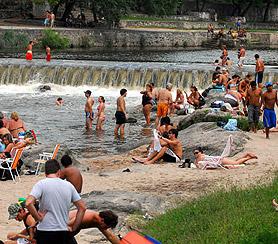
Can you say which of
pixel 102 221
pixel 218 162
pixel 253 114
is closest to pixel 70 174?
pixel 102 221

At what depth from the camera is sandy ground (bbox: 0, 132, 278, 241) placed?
1366cm

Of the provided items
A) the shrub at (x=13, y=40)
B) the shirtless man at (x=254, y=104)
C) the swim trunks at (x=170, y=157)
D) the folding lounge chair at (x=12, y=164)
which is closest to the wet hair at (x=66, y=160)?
the folding lounge chair at (x=12, y=164)

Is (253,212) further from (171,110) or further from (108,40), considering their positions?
(108,40)

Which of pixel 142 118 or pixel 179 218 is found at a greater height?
pixel 179 218

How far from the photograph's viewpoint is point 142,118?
89.3 feet

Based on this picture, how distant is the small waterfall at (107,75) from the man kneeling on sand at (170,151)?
16.7 meters

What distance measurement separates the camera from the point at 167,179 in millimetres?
14938

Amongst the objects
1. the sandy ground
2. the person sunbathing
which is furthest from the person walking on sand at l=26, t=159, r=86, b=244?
the sandy ground

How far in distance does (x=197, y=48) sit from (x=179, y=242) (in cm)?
5160

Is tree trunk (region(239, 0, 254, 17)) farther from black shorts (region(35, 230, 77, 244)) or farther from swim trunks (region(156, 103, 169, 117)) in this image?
black shorts (region(35, 230, 77, 244))

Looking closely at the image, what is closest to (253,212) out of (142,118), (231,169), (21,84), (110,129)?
(231,169)

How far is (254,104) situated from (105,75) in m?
16.1

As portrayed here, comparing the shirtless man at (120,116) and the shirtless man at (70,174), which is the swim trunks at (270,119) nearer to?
the shirtless man at (120,116)

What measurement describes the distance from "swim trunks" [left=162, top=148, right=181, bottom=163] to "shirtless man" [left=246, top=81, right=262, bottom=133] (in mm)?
3587
